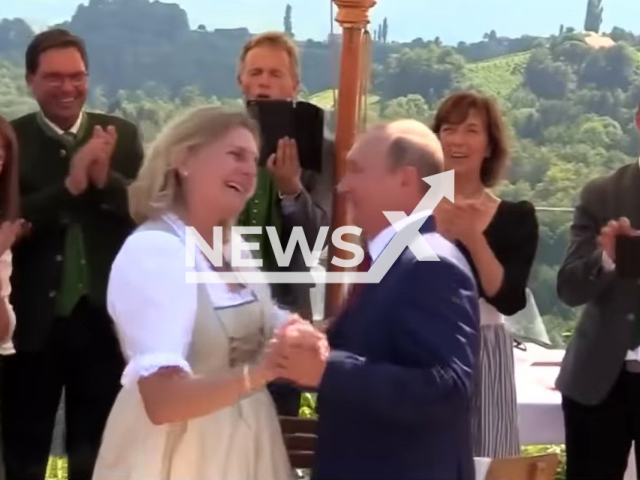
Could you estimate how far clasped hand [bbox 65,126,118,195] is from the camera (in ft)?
8.21

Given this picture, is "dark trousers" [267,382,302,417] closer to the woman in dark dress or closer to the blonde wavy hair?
the woman in dark dress

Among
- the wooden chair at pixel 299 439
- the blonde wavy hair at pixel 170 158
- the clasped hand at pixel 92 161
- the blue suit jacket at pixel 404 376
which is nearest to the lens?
the blue suit jacket at pixel 404 376

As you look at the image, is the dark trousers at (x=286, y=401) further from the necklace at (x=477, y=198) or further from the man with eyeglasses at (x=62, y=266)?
the necklace at (x=477, y=198)

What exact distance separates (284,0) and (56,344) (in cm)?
95

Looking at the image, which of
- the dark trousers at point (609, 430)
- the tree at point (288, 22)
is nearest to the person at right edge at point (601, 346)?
the dark trousers at point (609, 430)

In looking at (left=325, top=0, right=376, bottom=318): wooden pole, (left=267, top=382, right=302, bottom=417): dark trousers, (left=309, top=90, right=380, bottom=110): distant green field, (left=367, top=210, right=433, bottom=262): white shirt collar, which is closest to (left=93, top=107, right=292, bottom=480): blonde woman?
(left=367, top=210, right=433, bottom=262): white shirt collar

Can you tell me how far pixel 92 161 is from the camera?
252 cm

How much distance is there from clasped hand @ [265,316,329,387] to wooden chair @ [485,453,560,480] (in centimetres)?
60

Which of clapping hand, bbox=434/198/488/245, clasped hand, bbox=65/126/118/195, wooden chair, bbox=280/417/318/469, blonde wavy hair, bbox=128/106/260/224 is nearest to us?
blonde wavy hair, bbox=128/106/260/224

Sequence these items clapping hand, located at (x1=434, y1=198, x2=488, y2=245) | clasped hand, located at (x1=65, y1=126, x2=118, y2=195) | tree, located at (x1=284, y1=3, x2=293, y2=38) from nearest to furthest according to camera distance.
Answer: clapping hand, located at (x1=434, y1=198, x2=488, y2=245), clasped hand, located at (x1=65, y1=126, x2=118, y2=195), tree, located at (x1=284, y1=3, x2=293, y2=38)

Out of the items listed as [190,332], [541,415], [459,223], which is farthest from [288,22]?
[190,332]

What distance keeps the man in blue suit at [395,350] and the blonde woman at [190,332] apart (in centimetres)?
11

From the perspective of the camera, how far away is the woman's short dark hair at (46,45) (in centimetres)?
262

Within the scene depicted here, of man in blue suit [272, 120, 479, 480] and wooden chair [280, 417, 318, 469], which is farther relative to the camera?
wooden chair [280, 417, 318, 469]
